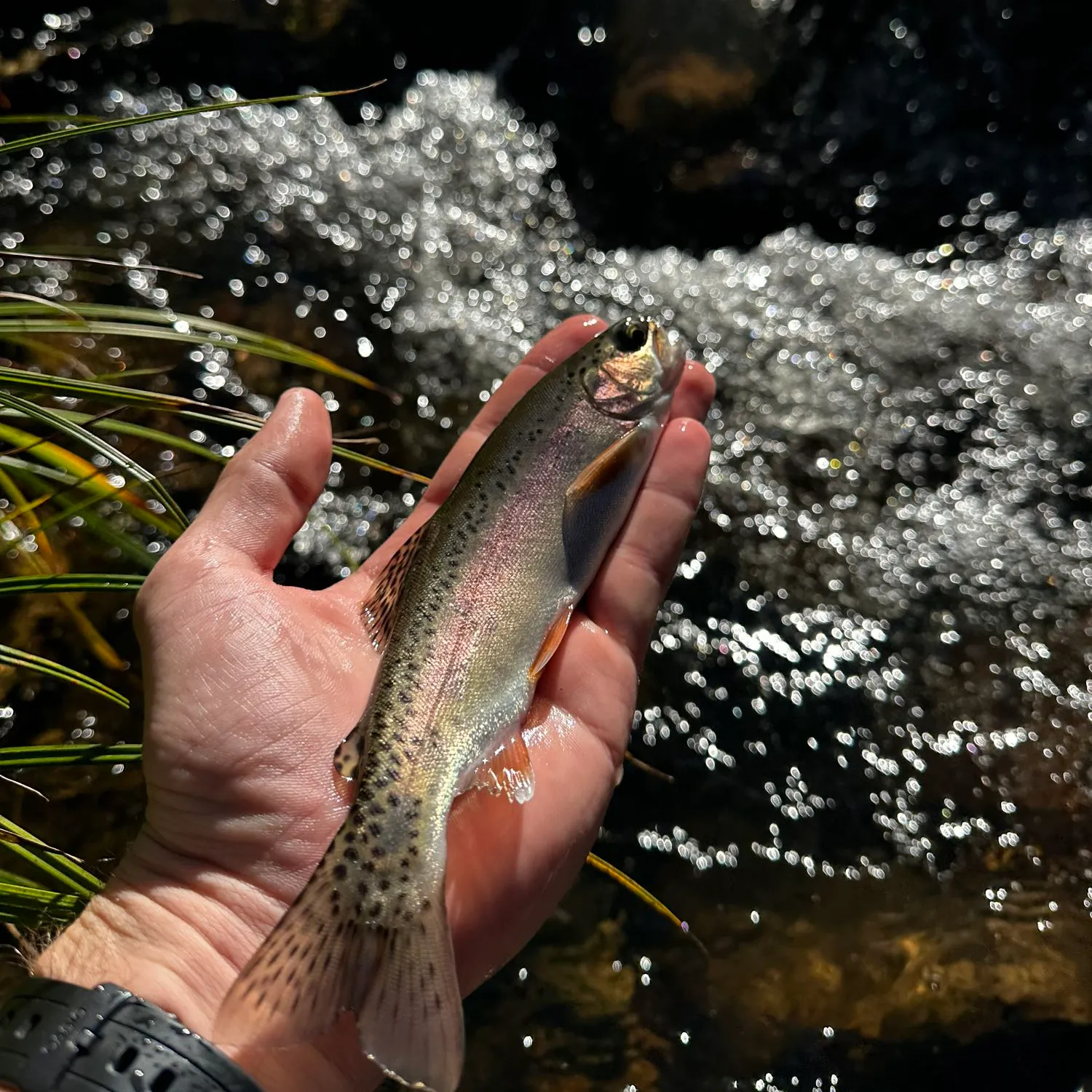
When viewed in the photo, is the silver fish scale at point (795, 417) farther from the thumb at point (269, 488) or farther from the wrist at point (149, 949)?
the wrist at point (149, 949)

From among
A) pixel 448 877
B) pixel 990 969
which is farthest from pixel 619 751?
pixel 990 969

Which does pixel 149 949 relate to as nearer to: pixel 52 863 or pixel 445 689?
pixel 52 863

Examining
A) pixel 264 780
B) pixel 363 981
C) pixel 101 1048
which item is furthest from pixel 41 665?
pixel 363 981

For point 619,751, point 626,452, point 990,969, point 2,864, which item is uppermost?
point 626,452

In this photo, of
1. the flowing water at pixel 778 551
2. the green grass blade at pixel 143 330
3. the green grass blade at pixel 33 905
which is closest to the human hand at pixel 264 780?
the green grass blade at pixel 33 905

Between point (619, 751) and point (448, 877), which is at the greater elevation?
point (619, 751)

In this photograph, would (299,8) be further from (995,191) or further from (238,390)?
(995,191)
